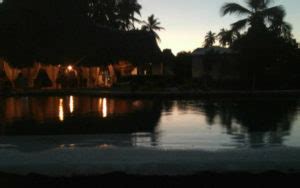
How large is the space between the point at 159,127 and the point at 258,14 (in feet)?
93.4

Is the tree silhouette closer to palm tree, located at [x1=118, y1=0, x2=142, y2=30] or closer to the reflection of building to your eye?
palm tree, located at [x1=118, y1=0, x2=142, y2=30]

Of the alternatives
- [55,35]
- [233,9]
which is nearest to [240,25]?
[233,9]

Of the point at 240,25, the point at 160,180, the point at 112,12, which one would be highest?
the point at 112,12

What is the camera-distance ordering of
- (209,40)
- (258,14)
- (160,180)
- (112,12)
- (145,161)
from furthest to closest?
(209,40), (112,12), (258,14), (145,161), (160,180)

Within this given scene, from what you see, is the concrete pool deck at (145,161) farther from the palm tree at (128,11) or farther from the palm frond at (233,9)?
the palm tree at (128,11)

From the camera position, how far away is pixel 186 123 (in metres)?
20.0

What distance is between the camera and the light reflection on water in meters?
14.5

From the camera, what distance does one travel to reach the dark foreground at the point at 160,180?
8734 mm

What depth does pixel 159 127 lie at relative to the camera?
18672 mm

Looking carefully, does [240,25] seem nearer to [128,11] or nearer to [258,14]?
[258,14]

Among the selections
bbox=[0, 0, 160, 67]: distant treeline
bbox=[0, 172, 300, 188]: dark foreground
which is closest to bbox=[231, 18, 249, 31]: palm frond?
bbox=[0, 0, 160, 67]: distant treeline

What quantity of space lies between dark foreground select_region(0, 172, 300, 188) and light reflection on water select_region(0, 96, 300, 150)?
391 centimetres


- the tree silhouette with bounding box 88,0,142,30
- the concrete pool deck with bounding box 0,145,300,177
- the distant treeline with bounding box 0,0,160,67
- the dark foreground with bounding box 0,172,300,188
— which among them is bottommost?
the dark foreground with bounding box 0,172,300,188

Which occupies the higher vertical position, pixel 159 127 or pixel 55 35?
pixel 55 35
